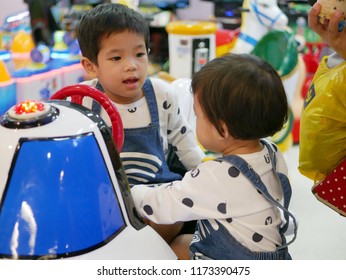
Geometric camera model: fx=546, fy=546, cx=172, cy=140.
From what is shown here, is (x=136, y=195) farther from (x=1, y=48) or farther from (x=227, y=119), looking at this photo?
(x=1, y=48)

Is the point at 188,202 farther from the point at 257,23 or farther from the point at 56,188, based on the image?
the point at 257,23

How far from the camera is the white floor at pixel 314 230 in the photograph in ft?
6.36

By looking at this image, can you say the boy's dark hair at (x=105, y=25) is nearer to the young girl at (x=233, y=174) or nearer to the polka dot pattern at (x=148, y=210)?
the young girl at (x=233, y=174)

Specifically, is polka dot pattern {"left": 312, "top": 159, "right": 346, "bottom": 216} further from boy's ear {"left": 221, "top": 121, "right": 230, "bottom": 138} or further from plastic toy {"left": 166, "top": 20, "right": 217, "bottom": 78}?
plastic toy {"left": 166, "top": 20, "right": 217, "bottom": 78}

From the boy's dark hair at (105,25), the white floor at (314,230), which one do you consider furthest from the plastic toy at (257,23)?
the boy's dark hair at (105,25)

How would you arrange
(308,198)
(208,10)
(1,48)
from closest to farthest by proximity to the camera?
(308,198) < (1,48) < (208,10)

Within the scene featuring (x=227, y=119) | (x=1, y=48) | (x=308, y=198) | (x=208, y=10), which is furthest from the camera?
(x=208, y=10)

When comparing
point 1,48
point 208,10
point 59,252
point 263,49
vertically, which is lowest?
point 208,10

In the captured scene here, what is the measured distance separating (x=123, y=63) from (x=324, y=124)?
0.50 meters

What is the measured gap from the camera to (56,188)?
90 cm

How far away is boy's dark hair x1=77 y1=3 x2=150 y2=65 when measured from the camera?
1273 mm
